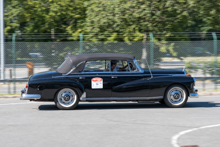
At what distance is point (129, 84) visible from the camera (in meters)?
10.4

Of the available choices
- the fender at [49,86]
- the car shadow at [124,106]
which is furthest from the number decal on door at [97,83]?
the car shadow at [124,106]

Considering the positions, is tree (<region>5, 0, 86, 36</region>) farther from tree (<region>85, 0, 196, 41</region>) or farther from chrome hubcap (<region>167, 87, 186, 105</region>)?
chrome hubcap (<region>167, 87, 186, 105</region>)

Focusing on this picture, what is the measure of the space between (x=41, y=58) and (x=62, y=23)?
6524mm

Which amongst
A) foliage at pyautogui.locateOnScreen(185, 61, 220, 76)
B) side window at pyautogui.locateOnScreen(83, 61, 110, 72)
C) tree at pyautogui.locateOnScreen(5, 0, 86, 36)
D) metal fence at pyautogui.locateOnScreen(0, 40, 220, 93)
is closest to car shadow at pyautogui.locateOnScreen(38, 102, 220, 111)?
side window at pyautogui.locateOnScreen(83, 61, 110, 72)

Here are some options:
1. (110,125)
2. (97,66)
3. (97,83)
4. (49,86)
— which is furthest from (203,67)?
(110,125)

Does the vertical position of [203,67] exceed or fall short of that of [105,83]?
it exceeds it

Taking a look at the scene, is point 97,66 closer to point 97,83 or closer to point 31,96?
point 97,83

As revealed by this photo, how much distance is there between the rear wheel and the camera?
10.2 m

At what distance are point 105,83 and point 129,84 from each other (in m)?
0.68

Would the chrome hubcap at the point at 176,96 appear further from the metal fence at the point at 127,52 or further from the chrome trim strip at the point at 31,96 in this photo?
the metal fence at the point at 127,52

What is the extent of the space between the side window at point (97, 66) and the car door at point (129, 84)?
301mm

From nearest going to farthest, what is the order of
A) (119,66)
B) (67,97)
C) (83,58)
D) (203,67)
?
(67,97) < (83,58) < (119,66) < (203,67)

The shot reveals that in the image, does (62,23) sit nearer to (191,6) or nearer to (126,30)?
(126,30)

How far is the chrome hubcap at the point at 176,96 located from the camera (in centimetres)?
1062
